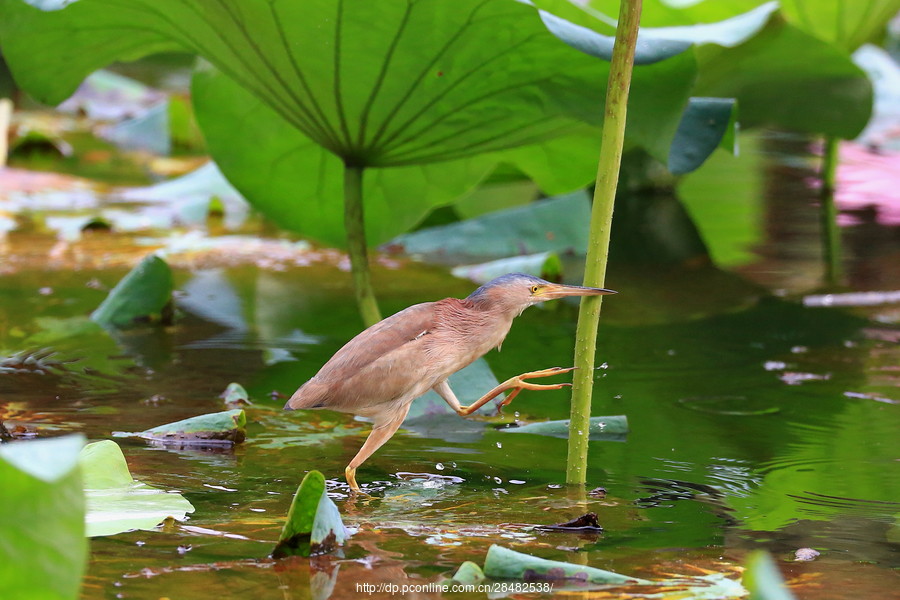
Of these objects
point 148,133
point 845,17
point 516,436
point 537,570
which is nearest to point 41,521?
point 537,570

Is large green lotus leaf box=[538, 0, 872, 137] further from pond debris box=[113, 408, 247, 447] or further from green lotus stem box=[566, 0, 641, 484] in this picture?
pond debris box=[113, 408, 247, 447]

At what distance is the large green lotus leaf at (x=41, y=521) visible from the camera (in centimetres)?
101

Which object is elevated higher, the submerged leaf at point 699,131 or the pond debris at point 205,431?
the submerged leaf at point 699,131

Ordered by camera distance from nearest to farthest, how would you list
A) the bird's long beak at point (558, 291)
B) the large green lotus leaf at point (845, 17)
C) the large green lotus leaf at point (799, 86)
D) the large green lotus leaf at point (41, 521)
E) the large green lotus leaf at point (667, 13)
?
the large green lotus leaf at point (41, 521)
the bird's long beak at point (558, 291)
the large green lotus leaf at point (667, 13)
the large green lotus leaf at point (799, 86)
the large green lotus leaf at point (845, 17)

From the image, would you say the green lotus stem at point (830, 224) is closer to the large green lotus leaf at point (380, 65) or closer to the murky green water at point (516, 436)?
the murky green water at point (516, 436)

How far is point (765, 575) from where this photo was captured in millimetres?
906

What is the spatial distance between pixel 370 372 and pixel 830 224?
3.33 meters

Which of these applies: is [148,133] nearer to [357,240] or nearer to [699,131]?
[357,240]

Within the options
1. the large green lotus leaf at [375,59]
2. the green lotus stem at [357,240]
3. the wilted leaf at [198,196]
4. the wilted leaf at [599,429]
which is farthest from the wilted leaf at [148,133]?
the wilted leaf at [599,429]

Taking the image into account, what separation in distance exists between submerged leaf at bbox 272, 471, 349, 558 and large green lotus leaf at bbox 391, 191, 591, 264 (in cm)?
258

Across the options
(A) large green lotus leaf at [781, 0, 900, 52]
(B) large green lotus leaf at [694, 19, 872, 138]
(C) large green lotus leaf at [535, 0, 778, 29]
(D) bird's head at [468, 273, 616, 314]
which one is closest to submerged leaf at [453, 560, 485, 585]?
(D) bird's head at [468, 273, 616, 314]

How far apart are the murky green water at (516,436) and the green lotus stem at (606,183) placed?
0.79ft

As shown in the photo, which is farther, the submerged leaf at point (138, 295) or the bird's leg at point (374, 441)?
the submerged leaf at point (138, 295)

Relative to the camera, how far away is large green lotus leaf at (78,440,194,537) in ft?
5.28
